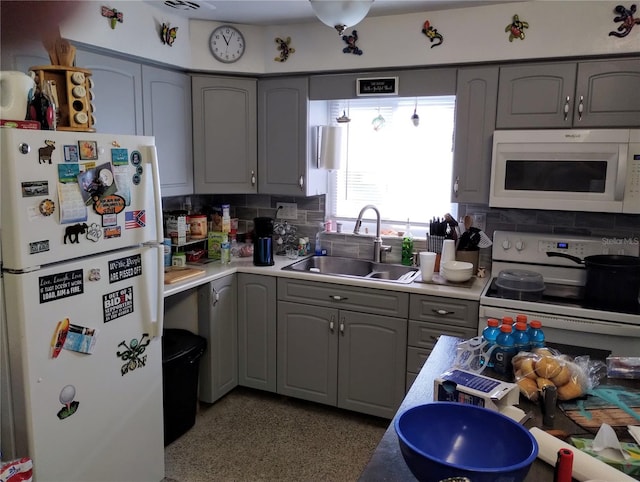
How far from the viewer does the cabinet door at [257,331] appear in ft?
10.3

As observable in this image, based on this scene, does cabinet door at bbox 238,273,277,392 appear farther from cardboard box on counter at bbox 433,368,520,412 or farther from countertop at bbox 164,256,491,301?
cardboard box on counter at bbox 433,368,520,412

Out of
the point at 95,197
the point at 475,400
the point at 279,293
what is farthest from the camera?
the point at 279,293

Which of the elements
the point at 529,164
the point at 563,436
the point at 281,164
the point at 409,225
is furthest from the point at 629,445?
the point at 281,164

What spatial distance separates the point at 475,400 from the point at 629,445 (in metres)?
0.34

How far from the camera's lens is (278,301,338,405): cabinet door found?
9.93 ft

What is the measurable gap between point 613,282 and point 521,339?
1182mm

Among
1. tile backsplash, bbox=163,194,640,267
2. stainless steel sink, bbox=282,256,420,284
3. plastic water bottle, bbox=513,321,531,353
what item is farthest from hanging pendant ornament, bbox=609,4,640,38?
plastic water bottle, bbox=513,321,531,353

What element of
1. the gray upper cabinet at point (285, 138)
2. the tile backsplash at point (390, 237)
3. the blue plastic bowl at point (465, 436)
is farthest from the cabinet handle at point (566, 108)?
the blue plastic bowl at point (465, 436)

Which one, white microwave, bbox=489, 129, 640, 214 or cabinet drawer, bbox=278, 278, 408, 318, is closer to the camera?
white microwave, bbox=489, 129, 640, 214

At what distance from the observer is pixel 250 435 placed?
113 inches

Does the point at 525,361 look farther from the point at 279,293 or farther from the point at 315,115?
the point at 315,115

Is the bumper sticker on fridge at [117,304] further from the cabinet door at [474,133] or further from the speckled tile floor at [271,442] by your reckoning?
the cabinet door at [474,133]

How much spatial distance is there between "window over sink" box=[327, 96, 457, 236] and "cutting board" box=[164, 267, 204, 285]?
1128mm

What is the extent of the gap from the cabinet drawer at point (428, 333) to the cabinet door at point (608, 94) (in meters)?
1.22
